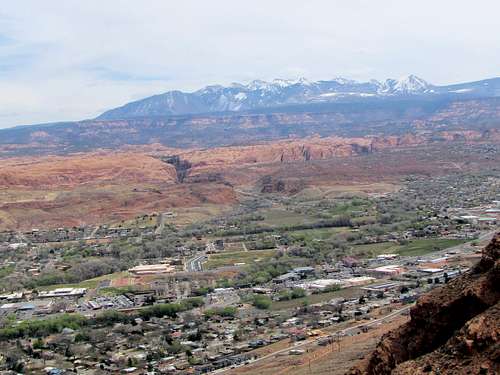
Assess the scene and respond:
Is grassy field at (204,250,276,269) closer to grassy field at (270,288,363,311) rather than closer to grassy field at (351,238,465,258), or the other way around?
grassy field at (351,238,465,258)

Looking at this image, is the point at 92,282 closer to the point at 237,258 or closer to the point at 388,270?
the point at 237,258

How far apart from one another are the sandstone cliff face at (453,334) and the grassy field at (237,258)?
58782 millimetres

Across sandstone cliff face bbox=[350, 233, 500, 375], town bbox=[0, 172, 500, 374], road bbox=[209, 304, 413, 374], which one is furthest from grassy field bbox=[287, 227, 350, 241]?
sandstone cliff face bbox=[350, 233, 500, 375]

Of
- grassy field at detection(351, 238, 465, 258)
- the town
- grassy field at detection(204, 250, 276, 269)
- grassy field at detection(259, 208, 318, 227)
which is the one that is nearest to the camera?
the town

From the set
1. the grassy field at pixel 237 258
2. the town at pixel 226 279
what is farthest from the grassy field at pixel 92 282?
the grassy field at pixel 237 258

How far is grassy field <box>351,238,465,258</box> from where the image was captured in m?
77.4

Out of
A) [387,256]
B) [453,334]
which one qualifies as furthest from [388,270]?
[453,334]

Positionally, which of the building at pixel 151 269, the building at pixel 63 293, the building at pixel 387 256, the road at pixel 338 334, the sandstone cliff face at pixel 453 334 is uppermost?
the sandstone cliff face at pixel 453 334

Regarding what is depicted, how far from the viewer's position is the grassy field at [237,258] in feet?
253

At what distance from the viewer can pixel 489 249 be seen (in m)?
17.6

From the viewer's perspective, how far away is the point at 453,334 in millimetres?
15094

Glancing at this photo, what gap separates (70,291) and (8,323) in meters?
13.0

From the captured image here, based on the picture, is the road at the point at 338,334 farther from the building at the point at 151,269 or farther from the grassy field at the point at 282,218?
the grassy field at the point at 282,218

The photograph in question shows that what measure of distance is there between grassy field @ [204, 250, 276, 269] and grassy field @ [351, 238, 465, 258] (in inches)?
373
